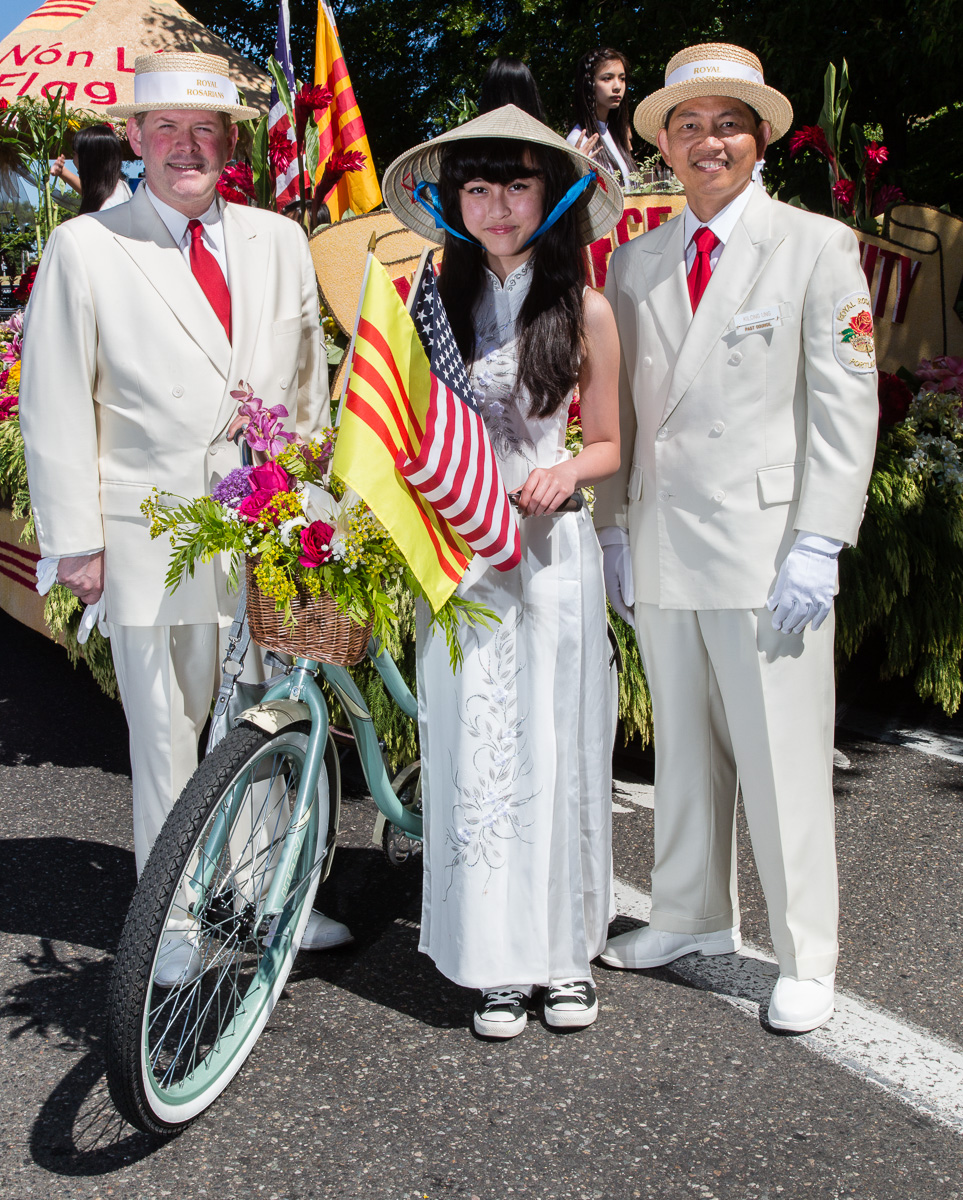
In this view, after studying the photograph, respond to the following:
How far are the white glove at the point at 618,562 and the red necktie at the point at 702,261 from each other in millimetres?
589

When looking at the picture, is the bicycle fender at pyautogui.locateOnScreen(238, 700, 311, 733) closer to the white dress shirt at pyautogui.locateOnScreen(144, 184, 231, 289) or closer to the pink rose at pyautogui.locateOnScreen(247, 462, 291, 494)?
the pink rose at pyautogui.locateOnScreen(247, 462, 291, 494)

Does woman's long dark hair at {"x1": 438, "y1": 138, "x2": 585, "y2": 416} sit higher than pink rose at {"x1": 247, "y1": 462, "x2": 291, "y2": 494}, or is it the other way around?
woman's long dark hair at {"x1": 438, "y1": 138, "x2": 585, "y2": 416}

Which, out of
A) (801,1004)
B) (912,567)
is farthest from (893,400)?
(801,1004)

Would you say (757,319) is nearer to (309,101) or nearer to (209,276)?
(209,276)

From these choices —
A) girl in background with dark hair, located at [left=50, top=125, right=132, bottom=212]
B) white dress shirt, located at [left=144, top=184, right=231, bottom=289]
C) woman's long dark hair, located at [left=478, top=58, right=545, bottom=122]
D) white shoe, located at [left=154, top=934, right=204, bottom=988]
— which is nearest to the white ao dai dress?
woman's long dark hair, located at [left=478, top=58, right=545, bottom=122]

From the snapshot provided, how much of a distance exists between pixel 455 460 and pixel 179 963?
4.13 feet

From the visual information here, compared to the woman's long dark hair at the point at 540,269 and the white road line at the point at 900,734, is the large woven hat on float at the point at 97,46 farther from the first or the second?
the woman's long dark hair at the point at 540,269

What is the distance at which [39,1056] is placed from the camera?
102 inches

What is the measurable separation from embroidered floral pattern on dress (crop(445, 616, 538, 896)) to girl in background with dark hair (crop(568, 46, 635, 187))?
3.40m

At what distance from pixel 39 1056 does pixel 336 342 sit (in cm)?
308

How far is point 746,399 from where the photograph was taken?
256 centimetres

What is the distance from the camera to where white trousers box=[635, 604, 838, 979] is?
2639mm

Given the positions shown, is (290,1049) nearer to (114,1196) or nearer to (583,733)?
(114,1196)

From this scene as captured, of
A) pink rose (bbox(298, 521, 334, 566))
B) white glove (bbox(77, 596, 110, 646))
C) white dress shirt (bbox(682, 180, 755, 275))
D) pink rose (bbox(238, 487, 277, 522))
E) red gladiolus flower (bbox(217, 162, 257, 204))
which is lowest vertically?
white glove (bbox(77, 596, 110, 646))
